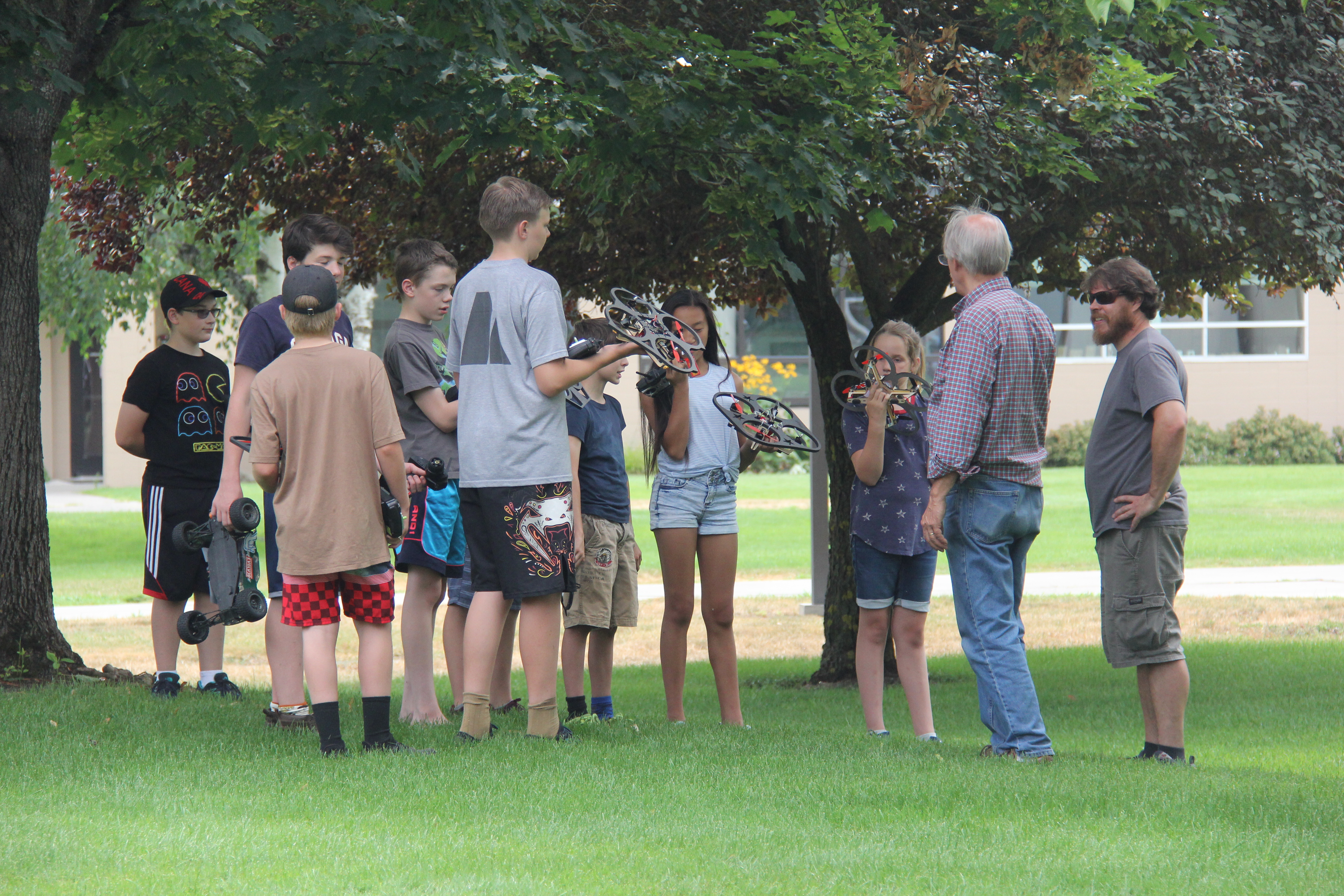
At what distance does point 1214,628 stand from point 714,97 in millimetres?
7625

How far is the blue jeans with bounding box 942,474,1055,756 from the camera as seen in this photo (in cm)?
491

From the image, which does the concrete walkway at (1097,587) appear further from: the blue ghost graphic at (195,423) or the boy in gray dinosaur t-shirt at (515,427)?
the boy in gray dinosaur t-shirt at (515,427)

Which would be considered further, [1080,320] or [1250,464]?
[1080,320]

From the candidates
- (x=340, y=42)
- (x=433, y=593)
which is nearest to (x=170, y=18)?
(x=340, y=42)

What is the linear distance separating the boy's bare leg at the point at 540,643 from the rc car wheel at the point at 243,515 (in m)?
1.04

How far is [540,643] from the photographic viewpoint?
16.2 ft

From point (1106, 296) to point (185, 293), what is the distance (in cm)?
418

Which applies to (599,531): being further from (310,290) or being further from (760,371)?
(760,371)

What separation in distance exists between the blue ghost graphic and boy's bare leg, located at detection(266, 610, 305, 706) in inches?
60.8

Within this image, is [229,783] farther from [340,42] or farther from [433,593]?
[340,42]

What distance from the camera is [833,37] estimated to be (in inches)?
253

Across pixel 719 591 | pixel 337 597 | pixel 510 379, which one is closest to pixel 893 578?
pixel 719 591

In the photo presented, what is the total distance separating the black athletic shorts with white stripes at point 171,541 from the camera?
21.1 feet

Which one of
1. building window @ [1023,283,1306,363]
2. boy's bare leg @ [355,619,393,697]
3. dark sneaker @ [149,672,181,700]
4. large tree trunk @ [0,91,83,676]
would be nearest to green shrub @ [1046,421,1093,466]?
building window @ [1023,283,1306,363]
